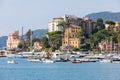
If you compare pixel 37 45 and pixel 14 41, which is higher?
pixel 14 41

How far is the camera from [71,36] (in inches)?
5404

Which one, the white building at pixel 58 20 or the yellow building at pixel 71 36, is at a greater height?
the white building at pixel 58 20

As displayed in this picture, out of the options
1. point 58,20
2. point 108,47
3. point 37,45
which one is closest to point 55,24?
point 58,20

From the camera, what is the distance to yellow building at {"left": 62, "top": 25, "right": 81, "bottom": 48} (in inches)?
5251

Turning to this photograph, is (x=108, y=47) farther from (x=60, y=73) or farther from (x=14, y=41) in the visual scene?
(x=60, y=73)

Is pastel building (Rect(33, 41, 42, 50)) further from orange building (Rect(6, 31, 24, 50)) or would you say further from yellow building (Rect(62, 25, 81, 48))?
orange building (Rect(6, 31, 24, 50))

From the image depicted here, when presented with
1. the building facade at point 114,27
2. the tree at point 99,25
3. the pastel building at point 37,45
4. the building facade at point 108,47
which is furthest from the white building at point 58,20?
the building facade at point 108,47

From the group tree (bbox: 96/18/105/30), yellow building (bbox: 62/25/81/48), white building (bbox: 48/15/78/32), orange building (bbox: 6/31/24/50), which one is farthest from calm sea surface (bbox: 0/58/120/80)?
orange building (bbox: 6/31/24/50)

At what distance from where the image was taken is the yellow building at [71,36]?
438ft

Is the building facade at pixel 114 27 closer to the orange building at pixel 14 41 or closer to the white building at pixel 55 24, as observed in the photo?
the white building at pixel 55 24

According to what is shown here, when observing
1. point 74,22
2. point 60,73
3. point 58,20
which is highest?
point 58,20

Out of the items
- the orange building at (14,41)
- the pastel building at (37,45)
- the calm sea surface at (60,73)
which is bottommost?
A: the calm sea surface at (60,73)

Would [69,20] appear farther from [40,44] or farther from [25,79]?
[25,79]

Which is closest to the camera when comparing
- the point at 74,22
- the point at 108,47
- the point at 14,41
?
the point at 108,47
